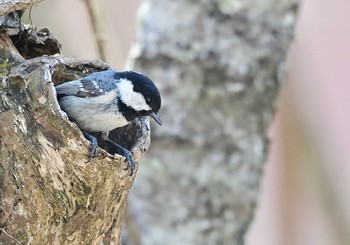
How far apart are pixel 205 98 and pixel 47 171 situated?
1198 millimetres

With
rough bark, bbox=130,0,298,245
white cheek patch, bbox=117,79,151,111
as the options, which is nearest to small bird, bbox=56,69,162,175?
white cheek patch, bbox=117,79,151,111

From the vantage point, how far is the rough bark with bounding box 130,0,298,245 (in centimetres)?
224

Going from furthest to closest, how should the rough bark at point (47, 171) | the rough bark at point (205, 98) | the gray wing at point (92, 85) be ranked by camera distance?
the rough bark at point (205, 98) → the gray wing at point (92, 85) → the rough bark at point (47, 171)

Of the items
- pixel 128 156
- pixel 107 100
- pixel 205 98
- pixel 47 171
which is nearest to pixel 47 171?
pixel 47 171

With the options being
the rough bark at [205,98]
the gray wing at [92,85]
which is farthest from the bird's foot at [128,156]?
the rough bark at [205,98]

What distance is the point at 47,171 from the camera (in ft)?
3.67

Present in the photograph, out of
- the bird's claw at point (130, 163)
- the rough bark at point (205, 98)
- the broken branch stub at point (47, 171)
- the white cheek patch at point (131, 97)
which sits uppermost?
the rough bark at point (205, 98)

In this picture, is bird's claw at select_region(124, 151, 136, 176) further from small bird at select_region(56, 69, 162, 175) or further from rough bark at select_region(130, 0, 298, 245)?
rough bark at select_region(130, 0, 298, 245)

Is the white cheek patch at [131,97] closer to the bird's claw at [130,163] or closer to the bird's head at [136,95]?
the bird's head at [136,95]

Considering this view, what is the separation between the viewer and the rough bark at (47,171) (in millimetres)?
1087

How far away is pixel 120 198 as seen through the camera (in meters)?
1.18

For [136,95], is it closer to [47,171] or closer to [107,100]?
[107,100]

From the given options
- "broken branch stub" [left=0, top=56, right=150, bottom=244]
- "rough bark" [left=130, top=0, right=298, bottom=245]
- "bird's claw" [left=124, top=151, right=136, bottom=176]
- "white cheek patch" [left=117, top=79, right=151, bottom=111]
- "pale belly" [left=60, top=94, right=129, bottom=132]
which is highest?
"rough bark" [left=130, top=0, right=298, bottom=245]

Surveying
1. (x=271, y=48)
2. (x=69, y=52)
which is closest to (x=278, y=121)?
(x=271, y=48)
